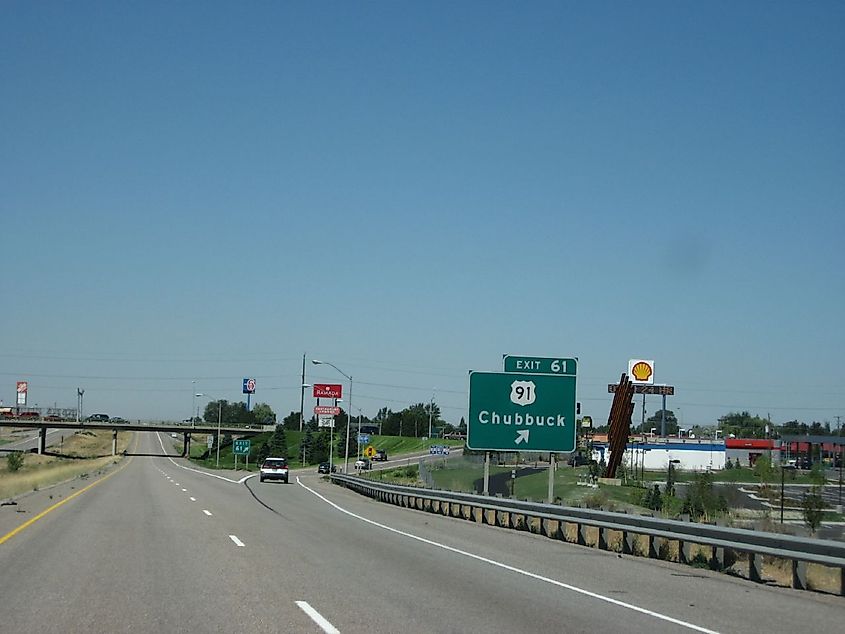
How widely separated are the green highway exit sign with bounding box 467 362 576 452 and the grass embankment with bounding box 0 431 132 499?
18940mm

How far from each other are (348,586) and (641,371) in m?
129

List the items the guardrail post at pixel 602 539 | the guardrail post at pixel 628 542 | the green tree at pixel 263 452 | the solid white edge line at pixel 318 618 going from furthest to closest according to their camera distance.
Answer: the green tree at pixel 263 452 → the guardrail post at pixel 602 539 → the guardrail post at pixel 628 542 → the solid white edge line at pixel 318 618

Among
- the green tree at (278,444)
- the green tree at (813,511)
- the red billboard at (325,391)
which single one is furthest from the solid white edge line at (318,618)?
the green tree at (278,444)

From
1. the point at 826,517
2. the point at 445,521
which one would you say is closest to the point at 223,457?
the point at 826,517

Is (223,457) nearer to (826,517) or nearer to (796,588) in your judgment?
(826,517)

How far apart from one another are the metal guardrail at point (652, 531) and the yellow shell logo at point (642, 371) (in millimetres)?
104720

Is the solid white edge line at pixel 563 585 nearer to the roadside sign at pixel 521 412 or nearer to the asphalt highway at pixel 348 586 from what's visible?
the asphalt highway at pixel 348 586

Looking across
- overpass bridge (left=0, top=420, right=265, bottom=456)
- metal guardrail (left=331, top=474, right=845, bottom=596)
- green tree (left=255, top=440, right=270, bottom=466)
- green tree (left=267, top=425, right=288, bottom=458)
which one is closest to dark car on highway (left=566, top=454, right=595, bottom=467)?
green tree (left=267, top=425, right=288, bottom=458)

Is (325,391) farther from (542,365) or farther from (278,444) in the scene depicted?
(542,365)

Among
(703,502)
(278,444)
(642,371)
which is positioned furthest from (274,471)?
(642,371)

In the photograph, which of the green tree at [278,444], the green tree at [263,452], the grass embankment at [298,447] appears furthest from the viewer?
the grass embankment at [298,447]

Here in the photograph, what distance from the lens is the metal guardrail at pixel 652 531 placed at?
15492 millimetres

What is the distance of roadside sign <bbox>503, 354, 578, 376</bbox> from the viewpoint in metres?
32.6

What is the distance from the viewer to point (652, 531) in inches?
803
